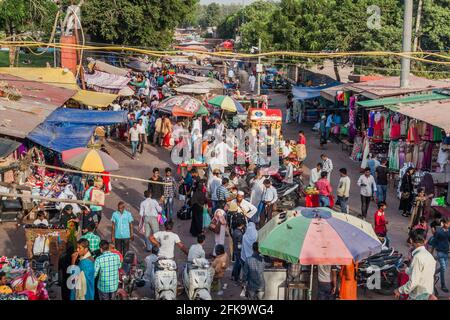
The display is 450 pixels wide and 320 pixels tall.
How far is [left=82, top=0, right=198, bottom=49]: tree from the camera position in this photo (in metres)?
36.7

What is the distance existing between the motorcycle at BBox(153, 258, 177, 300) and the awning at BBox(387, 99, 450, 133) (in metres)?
8.20

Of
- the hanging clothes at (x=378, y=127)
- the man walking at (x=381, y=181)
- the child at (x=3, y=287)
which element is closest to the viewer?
the child at (x=3, y=287)

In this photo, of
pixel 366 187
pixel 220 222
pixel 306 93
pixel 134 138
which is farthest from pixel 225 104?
pixel 220 222

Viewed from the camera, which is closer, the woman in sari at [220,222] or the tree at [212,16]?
the woman in sari at [220,222]

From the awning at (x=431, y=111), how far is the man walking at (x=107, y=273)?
908 centimetres

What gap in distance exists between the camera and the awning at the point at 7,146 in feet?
48.3

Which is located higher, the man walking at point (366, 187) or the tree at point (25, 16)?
the tree at point (25, 16)

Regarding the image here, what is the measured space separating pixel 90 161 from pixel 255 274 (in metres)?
5.76

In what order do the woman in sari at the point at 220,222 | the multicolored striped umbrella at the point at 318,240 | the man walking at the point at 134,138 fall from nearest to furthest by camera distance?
1. the multicolored striped umbrella at the point at 318,240
2. the woman in sari at the point at 220,222
3. the man walking at the point at 134,138

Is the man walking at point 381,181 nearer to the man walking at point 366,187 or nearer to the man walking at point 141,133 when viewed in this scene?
the man walking at point 366,187

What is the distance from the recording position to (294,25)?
37.3 m

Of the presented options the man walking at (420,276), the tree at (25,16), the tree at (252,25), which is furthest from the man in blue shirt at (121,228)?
the tree at (252,25)

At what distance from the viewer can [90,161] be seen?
15023 millimetres

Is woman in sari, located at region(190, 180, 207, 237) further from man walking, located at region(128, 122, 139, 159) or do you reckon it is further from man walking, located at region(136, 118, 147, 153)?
man walking, located at region(136, 118, 147, 153)
